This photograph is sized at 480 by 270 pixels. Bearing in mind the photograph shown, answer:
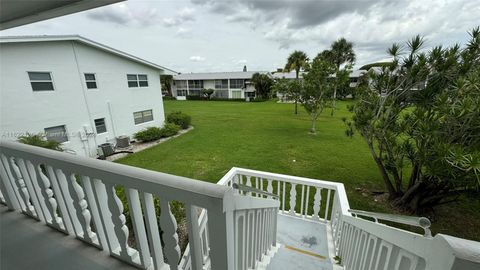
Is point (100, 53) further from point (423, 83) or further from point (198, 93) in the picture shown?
point (198, 93)

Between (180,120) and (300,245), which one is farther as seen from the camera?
(180,120)

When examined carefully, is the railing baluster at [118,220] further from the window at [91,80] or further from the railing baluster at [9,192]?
the window at [91,80]

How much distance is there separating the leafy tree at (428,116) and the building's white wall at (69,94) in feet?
33.9

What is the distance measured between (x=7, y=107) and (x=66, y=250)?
26.1 ft

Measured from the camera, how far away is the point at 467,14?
9.77ft

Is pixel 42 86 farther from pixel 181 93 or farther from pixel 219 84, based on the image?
pixel 181 93

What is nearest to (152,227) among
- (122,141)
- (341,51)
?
(122,141)

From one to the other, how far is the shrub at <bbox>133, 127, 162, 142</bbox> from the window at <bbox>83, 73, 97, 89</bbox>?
9.58 feet

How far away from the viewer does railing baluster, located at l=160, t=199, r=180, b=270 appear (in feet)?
3.50

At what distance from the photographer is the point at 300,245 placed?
3143mm

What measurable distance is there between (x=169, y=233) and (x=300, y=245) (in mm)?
2762

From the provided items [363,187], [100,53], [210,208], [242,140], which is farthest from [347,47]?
[210,208]

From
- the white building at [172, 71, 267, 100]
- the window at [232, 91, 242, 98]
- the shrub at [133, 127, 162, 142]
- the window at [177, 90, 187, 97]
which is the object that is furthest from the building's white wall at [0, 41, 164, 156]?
the window at [177, 90, 187, 97]

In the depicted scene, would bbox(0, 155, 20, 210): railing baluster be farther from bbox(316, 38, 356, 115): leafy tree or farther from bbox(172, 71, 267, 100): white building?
bbox(172, 71, 267, 100): white building
